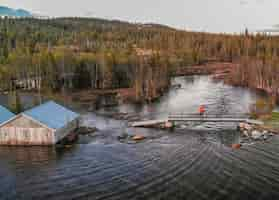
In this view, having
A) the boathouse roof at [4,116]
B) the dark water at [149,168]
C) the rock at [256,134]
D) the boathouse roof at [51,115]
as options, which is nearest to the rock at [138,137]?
the dark water at [149,168]

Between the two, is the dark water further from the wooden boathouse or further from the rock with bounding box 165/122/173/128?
the rock with bounding box 165/122/173/128

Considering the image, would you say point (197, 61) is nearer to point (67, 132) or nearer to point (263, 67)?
point (263, 67)

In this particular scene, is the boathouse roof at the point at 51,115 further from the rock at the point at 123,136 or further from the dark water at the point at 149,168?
the rock at the point at 123,136

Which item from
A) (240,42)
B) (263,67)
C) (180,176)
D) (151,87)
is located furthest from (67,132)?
(240,42)

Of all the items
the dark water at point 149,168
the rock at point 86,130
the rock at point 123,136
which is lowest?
the dark water at point 149,168

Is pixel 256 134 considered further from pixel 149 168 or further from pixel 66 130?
pixel 66 130

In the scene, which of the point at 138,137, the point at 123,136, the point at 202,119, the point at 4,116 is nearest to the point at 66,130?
the point at 123,136

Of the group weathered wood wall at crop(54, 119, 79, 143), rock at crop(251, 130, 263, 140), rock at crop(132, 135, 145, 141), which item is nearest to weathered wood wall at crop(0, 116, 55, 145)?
weathered wood wall at crop(54, 119, 79, 143)
